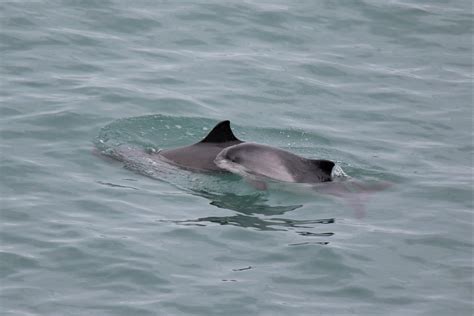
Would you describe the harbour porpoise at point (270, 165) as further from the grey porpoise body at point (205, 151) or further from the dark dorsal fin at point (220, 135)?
the dark dorsal fin at point (220, 135)

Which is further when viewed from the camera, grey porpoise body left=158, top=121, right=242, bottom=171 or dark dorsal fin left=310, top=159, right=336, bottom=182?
grey porpoise body left=158, top=121, right=242, bottom=171

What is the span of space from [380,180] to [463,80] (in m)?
5.08

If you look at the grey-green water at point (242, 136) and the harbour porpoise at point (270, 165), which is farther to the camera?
the harbour porpoise at point (270, 165)

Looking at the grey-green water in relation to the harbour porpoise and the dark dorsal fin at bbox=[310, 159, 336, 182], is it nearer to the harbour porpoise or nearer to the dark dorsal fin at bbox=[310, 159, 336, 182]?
the harbour porpoise

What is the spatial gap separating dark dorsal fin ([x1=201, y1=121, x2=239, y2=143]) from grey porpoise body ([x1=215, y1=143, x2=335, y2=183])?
11.9 inches

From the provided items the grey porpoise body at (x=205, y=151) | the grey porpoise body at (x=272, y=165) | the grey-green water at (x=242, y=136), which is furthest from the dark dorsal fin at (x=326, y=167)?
the grey porpoise body at (x=205, y=151)

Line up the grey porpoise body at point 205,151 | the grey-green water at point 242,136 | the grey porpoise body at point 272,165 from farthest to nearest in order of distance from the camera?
the grey porpoise body at point 205,151 < the grey porpoise body at point 272,165 < the grey-green water at point 242,136

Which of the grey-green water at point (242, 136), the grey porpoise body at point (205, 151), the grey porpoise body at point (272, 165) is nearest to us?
the grey-green water at point (242, 136)

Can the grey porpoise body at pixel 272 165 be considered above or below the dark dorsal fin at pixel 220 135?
below

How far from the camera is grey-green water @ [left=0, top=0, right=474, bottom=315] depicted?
430 inches

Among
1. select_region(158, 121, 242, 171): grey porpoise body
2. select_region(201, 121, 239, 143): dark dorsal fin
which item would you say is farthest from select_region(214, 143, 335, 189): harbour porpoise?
select_region(201, 121, 239, 143): dark dorsal fin

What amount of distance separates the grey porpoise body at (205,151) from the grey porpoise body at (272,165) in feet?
0.58

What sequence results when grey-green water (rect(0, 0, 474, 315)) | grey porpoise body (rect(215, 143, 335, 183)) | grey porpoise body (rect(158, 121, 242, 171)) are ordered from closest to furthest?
grey-green water (rect(0, 0, 474, 315)) < grey porpoise body (rect(215, 143, 335, 183)) < grey porpoise body (rect(158, 121, 242, 171))

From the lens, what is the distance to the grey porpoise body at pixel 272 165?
1369 centimetres
